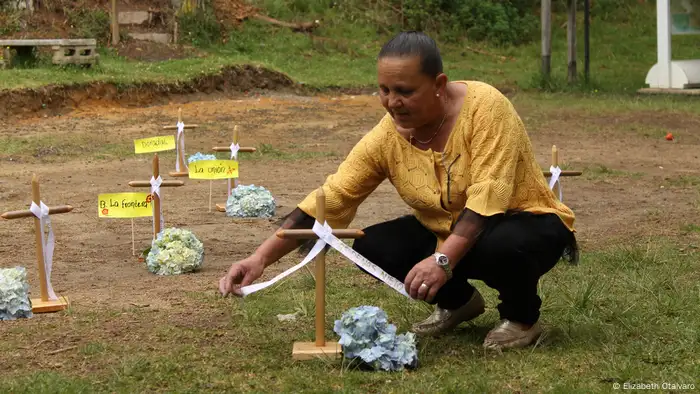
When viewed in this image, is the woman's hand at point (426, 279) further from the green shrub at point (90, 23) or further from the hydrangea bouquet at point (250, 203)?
the green shrub at point (90, 23)

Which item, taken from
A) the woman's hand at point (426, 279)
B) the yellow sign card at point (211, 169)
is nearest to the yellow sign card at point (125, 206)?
the yellow sign card at point (211, 169)

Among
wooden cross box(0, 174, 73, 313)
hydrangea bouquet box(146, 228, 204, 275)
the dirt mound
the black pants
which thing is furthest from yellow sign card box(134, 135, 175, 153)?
the dirt mound

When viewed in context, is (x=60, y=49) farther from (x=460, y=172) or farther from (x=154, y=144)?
(x=460, y=172)

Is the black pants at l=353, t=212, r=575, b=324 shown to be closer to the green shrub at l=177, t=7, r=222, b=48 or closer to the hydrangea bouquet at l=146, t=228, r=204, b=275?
the hydrangea bouquet at l=146, t=228, r=204, b=275

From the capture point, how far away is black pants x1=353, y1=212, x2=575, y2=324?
3736 millimetres

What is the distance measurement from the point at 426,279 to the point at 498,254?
38 cm

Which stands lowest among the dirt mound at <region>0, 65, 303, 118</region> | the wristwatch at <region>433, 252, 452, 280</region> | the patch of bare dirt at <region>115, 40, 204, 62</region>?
the wristwatch at <region>433, 252, 452, 280</region>

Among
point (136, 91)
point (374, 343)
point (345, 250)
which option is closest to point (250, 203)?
point (345, 250)

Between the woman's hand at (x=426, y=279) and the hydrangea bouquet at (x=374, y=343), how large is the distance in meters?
0.26

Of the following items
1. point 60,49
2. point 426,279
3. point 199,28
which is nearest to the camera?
point 426,279

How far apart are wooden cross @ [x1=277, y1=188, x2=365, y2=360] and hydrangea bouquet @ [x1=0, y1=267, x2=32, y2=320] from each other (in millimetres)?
1402

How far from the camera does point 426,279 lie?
3461mm

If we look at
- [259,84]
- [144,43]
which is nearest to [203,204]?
[259,84]

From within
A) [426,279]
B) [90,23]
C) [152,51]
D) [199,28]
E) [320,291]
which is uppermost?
[90,23]
